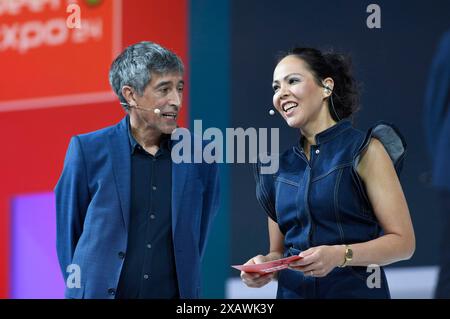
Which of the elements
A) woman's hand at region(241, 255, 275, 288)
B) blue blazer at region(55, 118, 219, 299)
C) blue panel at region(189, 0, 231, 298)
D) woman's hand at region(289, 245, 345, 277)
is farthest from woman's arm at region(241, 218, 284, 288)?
blue panel at region(189, 0, 231, 298)

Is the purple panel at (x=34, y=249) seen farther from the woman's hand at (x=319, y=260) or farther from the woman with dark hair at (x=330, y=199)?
the woman's hand at (x=319, y=260)

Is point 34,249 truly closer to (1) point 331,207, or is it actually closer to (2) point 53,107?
(2) point 53,107

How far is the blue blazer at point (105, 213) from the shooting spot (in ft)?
7.41

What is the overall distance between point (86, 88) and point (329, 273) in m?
1.45

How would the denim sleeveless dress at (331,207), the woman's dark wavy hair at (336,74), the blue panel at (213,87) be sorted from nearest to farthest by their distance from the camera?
the denim sleeveless dress at (331,207), the woman's dark wavy hair at (336,74), the blue panel at (213,87)

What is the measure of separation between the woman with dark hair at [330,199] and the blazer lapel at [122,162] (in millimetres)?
422

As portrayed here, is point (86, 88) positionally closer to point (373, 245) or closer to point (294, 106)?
point (294, 106)

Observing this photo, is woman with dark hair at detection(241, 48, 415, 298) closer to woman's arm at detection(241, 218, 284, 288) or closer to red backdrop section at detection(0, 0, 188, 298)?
woman's arm at detection(241, 218, 284, 288)

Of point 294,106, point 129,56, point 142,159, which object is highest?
point 129,56

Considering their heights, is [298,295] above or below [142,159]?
below

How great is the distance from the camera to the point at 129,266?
2264 mm

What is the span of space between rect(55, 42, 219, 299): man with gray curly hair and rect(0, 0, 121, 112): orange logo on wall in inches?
23.9

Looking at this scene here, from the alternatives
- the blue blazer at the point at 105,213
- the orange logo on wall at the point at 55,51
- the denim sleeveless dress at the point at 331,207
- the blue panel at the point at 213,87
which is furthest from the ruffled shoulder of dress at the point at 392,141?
the orange logo on wall at the point at 55,51
